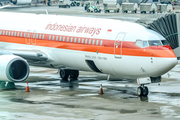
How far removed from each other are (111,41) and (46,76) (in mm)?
9754

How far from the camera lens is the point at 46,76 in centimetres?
3384

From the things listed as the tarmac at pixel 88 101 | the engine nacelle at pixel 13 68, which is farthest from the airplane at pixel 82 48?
the tarmac at pixel 88 101

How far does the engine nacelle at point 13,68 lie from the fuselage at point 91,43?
2267 millimetres

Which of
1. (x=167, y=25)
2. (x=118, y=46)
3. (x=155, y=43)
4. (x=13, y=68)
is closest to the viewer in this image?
(x=155, y=43)

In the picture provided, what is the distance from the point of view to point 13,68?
27.4 meters

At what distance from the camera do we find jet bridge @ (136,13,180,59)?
26406 millimetres

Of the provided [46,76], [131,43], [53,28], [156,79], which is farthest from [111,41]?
[46,76]

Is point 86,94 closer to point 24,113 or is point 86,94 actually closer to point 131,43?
point 131,43

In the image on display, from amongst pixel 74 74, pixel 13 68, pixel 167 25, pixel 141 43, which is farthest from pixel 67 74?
pixel 141 43

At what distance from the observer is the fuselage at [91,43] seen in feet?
79.9

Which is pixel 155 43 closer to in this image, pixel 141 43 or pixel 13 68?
pixel 141 43

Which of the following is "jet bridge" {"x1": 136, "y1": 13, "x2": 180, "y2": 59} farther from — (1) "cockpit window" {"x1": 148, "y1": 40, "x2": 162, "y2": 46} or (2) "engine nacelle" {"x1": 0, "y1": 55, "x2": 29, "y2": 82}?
(2) "engine nacelle" {"x1": 0, "y1": 55, "x2": 29, "y2": 82}

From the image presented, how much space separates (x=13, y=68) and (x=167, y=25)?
32.6ft

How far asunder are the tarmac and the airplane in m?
1.26
